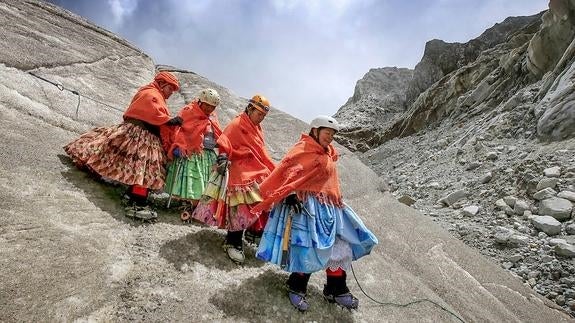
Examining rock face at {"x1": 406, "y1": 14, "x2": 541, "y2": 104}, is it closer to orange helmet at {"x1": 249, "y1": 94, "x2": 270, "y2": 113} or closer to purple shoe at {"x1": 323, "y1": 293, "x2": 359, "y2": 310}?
orange helmet at {"x1": 249, "y1": 94, "x2": 270, "y2": 113}

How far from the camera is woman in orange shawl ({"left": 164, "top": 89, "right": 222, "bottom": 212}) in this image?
15.0 feet

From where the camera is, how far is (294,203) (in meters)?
3.61

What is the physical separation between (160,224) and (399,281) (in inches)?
118

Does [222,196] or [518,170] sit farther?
[518,170]

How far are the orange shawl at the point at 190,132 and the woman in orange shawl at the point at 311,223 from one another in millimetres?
1341

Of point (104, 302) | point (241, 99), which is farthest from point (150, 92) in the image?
point (241, 99)

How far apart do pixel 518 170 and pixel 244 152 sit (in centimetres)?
908

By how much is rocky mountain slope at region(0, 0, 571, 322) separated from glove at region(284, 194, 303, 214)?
2.71 ft

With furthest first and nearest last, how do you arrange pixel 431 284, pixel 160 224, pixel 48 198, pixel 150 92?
pixel 431 284
pixel 150 92
pixel 160 224
pixel 48 198

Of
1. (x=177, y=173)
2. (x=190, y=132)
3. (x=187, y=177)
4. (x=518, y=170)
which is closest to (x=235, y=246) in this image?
(x=187, y=177)

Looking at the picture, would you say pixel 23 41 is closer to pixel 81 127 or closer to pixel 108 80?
pixel 108 80

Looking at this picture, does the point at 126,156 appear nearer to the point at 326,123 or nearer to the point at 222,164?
the point at 222,164

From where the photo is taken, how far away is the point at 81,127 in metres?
5.82

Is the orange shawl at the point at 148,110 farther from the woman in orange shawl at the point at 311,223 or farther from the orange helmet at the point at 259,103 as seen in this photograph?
the woman in orange shawl at the point at 311,223
